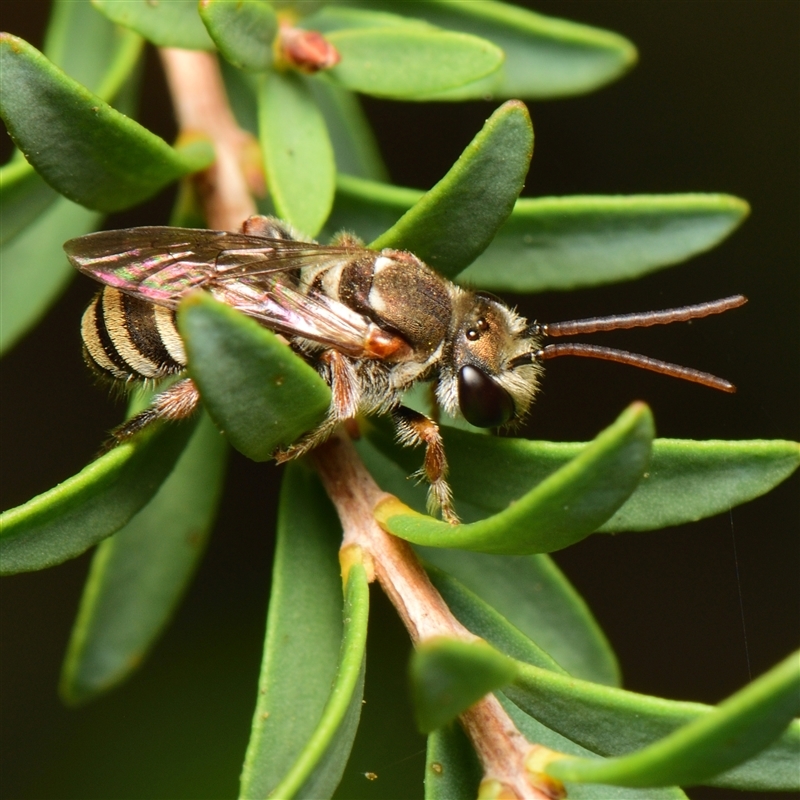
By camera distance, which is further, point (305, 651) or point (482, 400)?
point (482, 400)

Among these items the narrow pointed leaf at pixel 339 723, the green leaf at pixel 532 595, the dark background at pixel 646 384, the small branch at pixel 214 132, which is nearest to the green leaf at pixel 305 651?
the narrow pointed leaf at pixel 339 723

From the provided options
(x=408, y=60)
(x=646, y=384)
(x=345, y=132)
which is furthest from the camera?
(x=646, y=384)

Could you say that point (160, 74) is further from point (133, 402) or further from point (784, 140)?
point (784, 140)

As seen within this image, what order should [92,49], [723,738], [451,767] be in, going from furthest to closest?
[92,49] → [451,767] → [723,738]

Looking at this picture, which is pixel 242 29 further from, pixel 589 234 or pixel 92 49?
pixel 589 234

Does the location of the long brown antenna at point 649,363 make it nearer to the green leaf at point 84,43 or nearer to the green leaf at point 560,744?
the green leaf at point 560,744

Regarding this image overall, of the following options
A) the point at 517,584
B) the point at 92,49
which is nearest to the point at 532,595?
the point at 517,584
